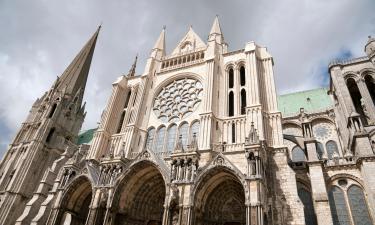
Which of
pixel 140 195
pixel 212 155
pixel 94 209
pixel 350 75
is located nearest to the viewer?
pixel 94 209

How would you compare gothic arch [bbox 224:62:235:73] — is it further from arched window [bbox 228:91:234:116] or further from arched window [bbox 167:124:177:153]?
arched window [bbox 167:124:177:153]

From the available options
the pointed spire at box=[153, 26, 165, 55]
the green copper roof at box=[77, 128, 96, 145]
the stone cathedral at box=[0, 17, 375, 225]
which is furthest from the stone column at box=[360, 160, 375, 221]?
the green copper roof at box=[77, 128, 96, 145]

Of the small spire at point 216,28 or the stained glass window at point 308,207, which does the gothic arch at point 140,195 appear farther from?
the small spire at point 216,28

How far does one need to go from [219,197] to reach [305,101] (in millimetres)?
18149

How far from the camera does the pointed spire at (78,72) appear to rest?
123 ft

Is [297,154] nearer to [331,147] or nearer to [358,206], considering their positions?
[331,147]

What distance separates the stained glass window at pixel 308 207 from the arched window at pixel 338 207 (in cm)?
120

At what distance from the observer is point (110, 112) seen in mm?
21031

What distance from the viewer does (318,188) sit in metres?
14.4

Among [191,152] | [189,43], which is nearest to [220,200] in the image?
[191,152]

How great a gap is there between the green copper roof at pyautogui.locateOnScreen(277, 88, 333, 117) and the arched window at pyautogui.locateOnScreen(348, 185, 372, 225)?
11.5 meters

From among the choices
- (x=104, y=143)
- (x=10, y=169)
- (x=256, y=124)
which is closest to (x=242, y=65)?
(x=256, y=124)

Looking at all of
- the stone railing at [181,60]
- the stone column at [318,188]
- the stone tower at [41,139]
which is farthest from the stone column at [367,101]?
the stone tower at [41,139]

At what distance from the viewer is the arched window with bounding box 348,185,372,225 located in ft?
46.4
